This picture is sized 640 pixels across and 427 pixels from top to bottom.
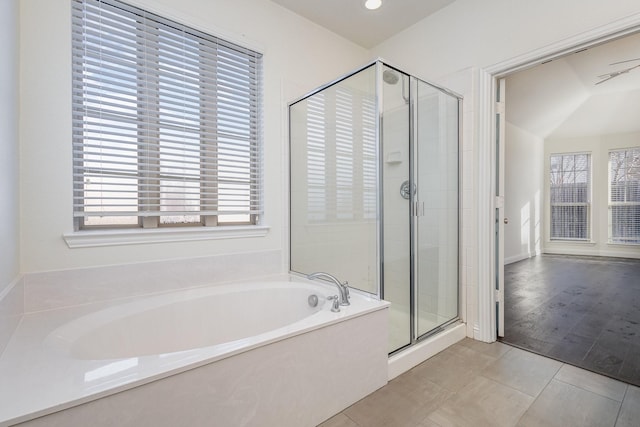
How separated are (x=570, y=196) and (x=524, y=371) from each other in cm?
624

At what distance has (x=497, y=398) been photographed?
159 centimetres

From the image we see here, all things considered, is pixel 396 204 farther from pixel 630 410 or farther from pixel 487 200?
pixel 630 410

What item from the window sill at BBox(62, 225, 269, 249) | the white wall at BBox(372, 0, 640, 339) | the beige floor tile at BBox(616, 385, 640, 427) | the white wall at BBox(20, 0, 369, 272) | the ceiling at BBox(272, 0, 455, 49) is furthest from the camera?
the ceiling at BBox(272, 0, 455, 49)

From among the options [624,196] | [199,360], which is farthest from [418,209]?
[624,196]

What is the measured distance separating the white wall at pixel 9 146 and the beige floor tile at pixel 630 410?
2768 mm

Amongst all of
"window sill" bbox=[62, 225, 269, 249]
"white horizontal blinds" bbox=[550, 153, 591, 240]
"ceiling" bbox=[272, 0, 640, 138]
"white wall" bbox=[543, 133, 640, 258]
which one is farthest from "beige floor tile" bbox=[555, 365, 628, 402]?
"white horizontal blinds" bbox=[550, 153, 591, 240]

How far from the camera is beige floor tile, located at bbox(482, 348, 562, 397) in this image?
1.70 m

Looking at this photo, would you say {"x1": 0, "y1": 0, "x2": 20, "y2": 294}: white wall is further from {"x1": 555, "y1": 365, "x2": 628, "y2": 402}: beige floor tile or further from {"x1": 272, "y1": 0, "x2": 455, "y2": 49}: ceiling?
{"x1": 555, "y1": 365, "x2": 628, "y2": 402}: beige floor tile

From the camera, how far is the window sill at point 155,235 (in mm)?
1660

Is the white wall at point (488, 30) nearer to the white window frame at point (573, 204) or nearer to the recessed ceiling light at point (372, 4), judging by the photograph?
the recessed ceiling light at point (372, 4)

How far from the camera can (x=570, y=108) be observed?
5418mm

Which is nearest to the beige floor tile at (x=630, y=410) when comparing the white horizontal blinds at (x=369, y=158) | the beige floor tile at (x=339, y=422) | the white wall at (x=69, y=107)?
the beige floor tile at (x=339, y=422)

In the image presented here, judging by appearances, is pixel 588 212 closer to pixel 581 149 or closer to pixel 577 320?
pixel 581 149

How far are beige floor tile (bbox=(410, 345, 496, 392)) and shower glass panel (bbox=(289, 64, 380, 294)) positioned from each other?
684mm
